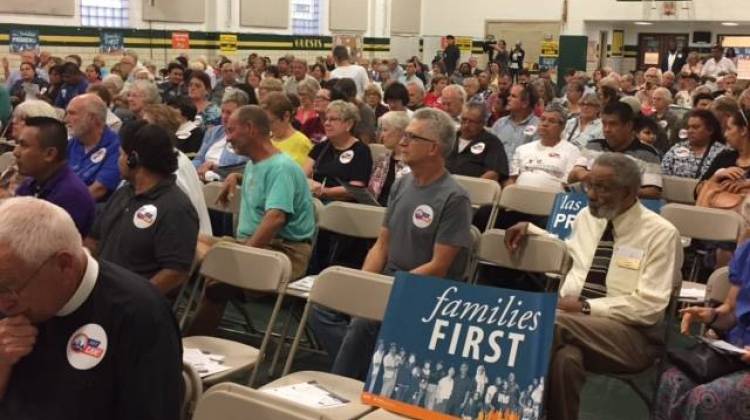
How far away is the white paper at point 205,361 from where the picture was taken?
3.26 metres

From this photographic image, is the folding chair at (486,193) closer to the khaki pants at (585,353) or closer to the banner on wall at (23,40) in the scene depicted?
the khaki pants at (585,353)

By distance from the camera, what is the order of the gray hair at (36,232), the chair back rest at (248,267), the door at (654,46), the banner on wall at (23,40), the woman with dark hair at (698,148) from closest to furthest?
1. the gray hair at (36,232)
2. the chair back rest at (248,267)
3. the woman with dark hair at (698,148)
4. the banner on wall at (23,40)
5. the door at (654,46)

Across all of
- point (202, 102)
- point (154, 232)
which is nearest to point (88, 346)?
point (154, 232)

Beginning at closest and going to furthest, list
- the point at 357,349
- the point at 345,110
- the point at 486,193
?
the point at 357,349 < the point at 486,193 < the point at 345,110

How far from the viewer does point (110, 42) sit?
15.7 meters

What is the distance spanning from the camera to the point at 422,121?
4062 millimetres

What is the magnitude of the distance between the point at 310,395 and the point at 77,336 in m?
→ 1.22

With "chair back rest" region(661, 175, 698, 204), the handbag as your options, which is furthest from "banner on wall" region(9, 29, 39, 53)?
Answer: the handbag

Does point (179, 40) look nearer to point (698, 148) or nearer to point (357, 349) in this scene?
point (698, 148)

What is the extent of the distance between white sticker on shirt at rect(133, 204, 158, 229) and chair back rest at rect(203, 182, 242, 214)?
1.80m

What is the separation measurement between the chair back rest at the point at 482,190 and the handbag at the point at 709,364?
2.49 metres

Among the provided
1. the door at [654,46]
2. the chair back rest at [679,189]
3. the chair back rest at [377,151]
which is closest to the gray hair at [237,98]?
the chair back rest at [377,151]

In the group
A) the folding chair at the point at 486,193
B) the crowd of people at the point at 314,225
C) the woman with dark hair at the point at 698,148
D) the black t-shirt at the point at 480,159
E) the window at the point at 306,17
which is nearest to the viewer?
the crowd of people at the point at 314,225

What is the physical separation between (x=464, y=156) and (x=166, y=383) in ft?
15.0
